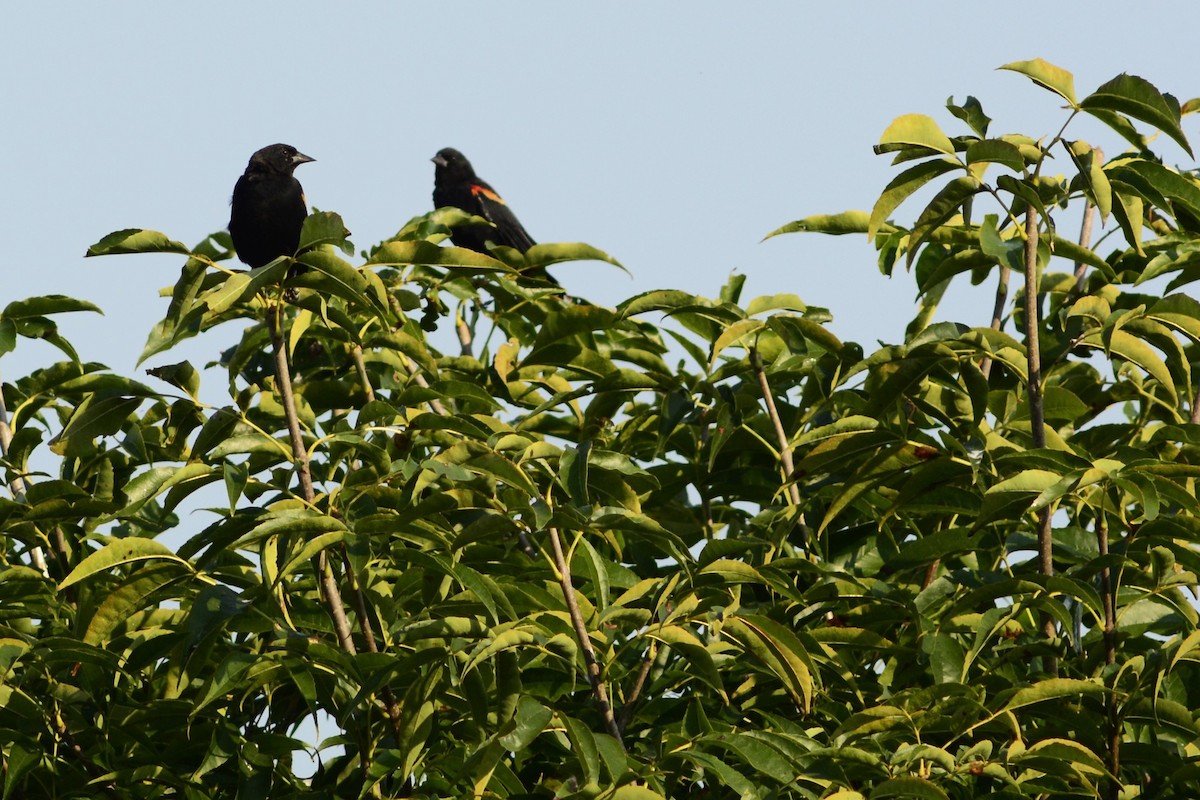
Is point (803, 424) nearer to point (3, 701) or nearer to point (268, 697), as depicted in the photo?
point (268, 697)

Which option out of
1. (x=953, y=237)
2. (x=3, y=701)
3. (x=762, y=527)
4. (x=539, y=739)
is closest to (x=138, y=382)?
(x=3, y=701)

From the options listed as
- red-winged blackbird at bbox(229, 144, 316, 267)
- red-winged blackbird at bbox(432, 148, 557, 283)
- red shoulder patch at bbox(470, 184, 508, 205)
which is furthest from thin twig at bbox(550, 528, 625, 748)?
red shoulder patch at bbox(470, 184, 508, 205)

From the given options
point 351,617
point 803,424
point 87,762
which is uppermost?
point 803,424

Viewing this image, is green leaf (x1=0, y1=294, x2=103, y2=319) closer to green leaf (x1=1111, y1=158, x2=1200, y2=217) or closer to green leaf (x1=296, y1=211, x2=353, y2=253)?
green leaf (x1=296, y1=211, x2=353, y2=253)

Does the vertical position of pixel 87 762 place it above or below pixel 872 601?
below

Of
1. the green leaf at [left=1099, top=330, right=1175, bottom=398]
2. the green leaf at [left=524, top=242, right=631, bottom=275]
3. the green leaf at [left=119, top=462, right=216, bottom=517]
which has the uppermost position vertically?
the green leaf at [left=524, top=242, right=631, bottom=275]

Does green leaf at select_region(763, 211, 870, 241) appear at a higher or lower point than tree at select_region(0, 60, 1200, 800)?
higher

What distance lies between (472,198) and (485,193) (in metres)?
0.19

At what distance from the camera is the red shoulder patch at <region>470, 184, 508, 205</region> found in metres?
10.4

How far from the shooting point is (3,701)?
3148 millimetres

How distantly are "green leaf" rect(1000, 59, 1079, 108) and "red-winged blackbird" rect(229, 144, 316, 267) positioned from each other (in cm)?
385

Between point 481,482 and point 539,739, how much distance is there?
2.80 feet

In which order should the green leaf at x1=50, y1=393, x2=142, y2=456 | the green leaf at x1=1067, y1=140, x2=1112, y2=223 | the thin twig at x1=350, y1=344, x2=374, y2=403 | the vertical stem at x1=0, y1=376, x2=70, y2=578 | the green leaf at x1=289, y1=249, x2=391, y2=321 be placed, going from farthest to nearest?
the thin twig at x1=350, y1=344, x2=374, y2=403, the vertical stem at x1=0, y1=376, x2=70, y2=578, the green leaf at x1=50, y1=393, x2=142, y2=456, the green leaf at x1=289, y1=249, x2=391, y2=321, the green leaf at x1=1067, y1=140, x2=1112, y2=223

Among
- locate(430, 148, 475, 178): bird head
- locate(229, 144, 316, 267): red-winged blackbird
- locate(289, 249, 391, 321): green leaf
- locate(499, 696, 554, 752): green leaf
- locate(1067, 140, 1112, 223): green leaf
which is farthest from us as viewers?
locate(430, 148, 475, 178): bird head
